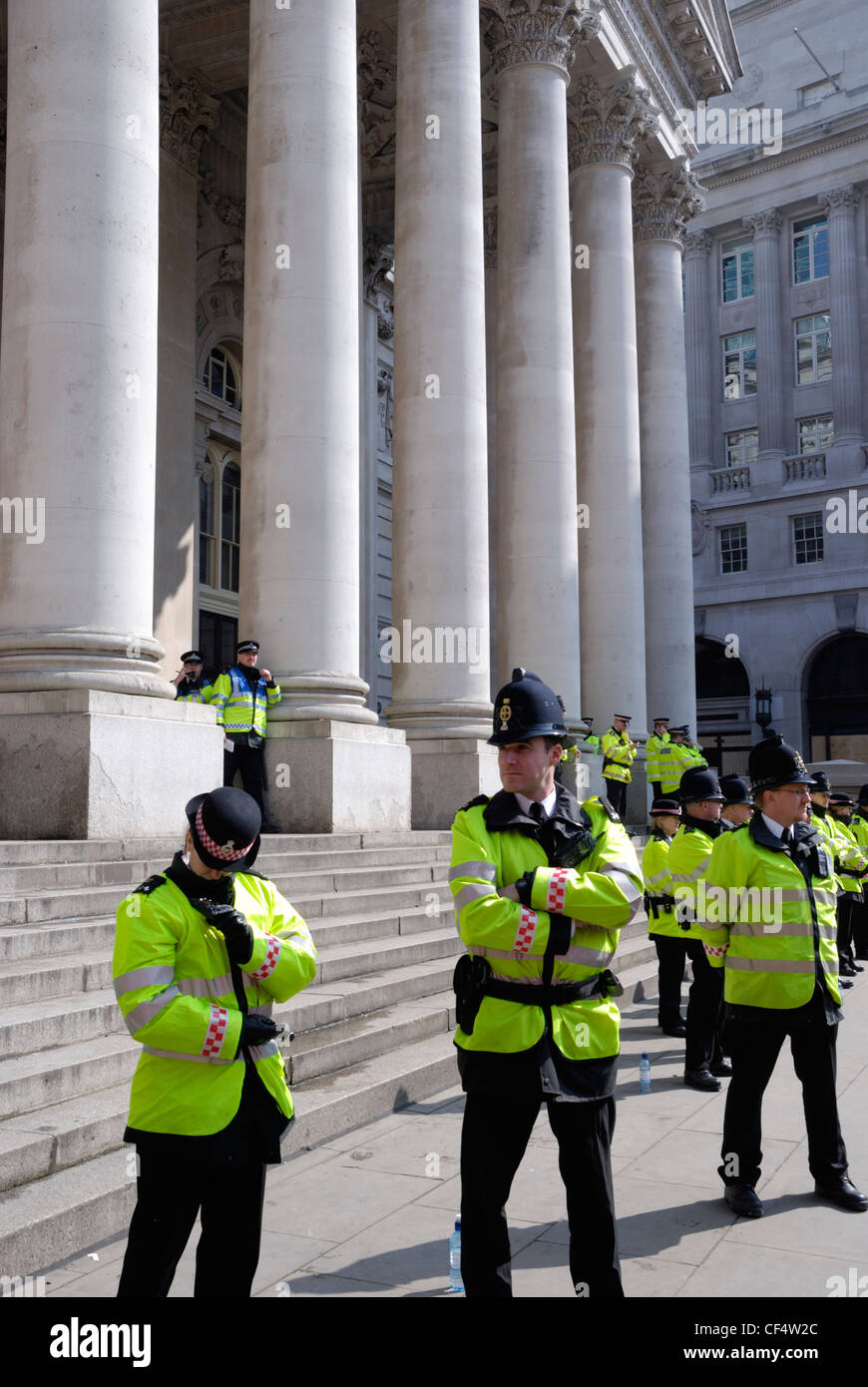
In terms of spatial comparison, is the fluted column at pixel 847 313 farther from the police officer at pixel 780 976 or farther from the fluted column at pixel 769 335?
the police officer at pixel 780 976

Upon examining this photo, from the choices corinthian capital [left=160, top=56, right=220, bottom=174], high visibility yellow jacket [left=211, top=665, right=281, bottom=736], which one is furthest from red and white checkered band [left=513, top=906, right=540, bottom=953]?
corinthian capital [left=160, top=56, right=220, bottom=174]

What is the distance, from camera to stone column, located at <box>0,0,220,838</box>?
10836 millimetres

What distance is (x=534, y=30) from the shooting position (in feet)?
71.7

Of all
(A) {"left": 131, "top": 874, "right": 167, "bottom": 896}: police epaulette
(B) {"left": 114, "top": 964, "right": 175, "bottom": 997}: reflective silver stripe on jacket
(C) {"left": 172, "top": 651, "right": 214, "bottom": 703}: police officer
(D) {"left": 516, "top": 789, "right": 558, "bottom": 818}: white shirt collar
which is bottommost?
(B) {"left": 114, "top": 964, "right": 175, "bottom": 997}: reflective silver stripe on jacket

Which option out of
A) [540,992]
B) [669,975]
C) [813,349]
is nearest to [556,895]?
[540,992]

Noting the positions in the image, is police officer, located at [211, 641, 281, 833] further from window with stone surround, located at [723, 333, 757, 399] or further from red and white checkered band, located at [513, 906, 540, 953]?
window with stone surround, located at [723, 333, 757, 399]

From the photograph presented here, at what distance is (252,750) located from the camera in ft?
46.2

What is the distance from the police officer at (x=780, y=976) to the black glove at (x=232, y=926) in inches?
144

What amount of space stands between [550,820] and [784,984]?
2.72 m

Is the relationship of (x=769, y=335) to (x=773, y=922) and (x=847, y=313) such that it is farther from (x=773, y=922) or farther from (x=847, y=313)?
(x=773, y=922)

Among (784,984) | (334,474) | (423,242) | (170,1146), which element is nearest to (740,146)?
(423,242)

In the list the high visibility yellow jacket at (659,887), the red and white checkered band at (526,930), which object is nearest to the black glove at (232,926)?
the red and white checkered band at (526,930)

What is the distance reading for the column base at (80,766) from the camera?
1029 centimetres

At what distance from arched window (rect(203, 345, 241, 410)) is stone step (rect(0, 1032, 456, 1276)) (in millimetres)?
20403
